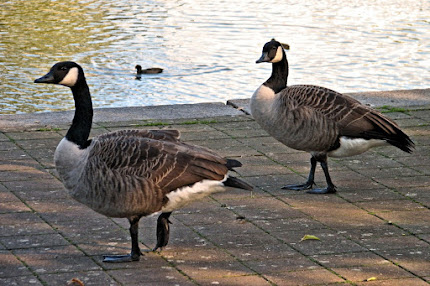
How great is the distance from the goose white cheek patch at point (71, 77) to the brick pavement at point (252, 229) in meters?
1.32

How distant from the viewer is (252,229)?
7359 millimetres

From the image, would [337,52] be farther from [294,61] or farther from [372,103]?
[372,103]

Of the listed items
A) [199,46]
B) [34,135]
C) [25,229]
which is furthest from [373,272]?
[199,46]

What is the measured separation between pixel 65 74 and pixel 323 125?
2796 mm

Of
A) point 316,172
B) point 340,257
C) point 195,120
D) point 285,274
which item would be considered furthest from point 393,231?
point 195,120

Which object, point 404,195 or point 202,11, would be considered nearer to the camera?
point 404,195

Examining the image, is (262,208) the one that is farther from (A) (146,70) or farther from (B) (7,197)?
(A) (146,70)

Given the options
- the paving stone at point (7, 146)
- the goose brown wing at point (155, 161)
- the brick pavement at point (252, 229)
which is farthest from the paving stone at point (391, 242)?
the paving stone at point (7, 146)

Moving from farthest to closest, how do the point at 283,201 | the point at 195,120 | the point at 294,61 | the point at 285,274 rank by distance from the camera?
the point at 294,61
the point at 195,120
the point at 283,201
the point at 285,274

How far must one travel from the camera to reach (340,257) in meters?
6.72

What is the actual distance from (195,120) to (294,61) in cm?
521

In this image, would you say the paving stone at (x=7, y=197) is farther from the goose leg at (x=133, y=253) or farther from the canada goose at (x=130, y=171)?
the goose leg at (x=133, y=253)

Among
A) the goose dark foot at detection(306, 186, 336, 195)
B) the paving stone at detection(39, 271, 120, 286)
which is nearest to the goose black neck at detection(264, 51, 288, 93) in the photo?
the goose dark foot at detection(306, 186, 336, 195)

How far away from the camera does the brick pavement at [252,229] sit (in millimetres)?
6355
